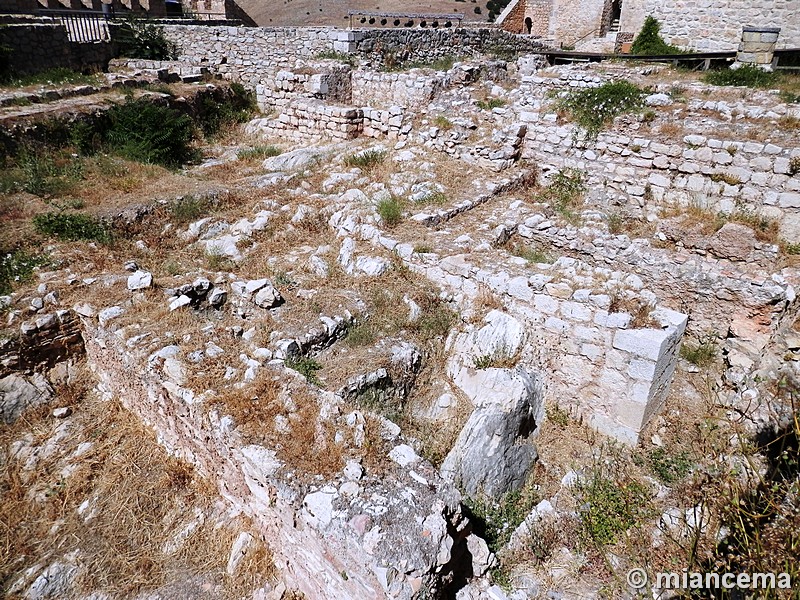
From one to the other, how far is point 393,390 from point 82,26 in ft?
50.0

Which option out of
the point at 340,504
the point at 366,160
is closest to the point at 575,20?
the point at 366,160

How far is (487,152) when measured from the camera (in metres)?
9.90

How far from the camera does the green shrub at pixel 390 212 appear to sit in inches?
314

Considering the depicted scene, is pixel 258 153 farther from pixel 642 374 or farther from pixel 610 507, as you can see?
pixel 610 507

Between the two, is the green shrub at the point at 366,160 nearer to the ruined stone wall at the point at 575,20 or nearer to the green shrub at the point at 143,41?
the green shrub at the point at 143,41

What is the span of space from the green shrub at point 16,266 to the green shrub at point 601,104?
8.66 m

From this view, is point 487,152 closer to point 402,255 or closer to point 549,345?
point 402,255

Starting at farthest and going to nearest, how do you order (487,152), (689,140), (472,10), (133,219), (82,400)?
(472,10), (487,152), (689,140), (133,219), (82,400)

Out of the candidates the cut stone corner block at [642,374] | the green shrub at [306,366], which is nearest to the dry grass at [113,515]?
the green shrub at [306,366]

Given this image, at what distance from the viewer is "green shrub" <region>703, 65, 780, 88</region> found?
32.0ft

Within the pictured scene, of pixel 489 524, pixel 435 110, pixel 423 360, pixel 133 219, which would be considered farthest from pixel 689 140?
pixel 133 219

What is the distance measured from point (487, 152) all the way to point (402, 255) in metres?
3.62

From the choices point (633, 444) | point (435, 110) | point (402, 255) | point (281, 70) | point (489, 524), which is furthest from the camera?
point (281, 70)

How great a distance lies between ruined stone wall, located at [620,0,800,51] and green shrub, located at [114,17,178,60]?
44.5ft
